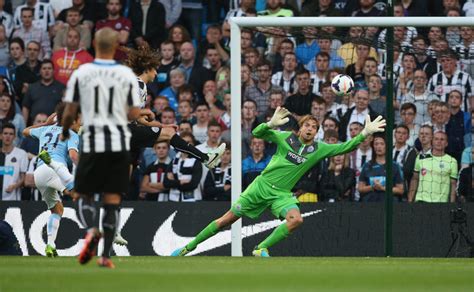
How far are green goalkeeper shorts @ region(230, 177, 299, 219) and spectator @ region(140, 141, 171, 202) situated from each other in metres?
2.89

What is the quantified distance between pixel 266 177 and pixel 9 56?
6.78 m

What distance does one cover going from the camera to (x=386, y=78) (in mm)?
17031

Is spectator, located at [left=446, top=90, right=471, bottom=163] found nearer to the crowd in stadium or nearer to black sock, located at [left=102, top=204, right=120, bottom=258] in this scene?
the crowd in stadium

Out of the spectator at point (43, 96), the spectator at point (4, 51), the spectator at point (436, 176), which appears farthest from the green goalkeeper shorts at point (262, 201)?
the spectator at point (4, 51)

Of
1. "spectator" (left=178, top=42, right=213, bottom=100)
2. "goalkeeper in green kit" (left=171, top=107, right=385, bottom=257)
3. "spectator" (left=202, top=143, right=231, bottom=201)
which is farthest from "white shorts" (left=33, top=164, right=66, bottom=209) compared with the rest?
"spectator" (left=178, top=42, right=213, bottom=100)

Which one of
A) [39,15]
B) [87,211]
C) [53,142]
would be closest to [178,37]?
[39,15]

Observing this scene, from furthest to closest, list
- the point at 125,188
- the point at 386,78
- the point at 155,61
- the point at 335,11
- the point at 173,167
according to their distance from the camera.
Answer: the point at 335,11
the point at 173,167
the point at 386,78
the point at 155,61
the point at 125,188

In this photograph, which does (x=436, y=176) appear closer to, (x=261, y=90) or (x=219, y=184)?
(x=261, y=90)

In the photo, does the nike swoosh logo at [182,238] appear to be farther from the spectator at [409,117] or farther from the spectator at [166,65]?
the spectator at [166,65]

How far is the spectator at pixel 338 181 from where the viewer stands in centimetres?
1756

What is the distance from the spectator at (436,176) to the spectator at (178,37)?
478cm

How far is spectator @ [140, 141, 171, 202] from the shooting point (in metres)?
18.1

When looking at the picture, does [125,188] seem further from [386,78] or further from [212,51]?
[212,51]

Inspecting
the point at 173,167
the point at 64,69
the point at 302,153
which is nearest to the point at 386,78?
the point at 302,153
